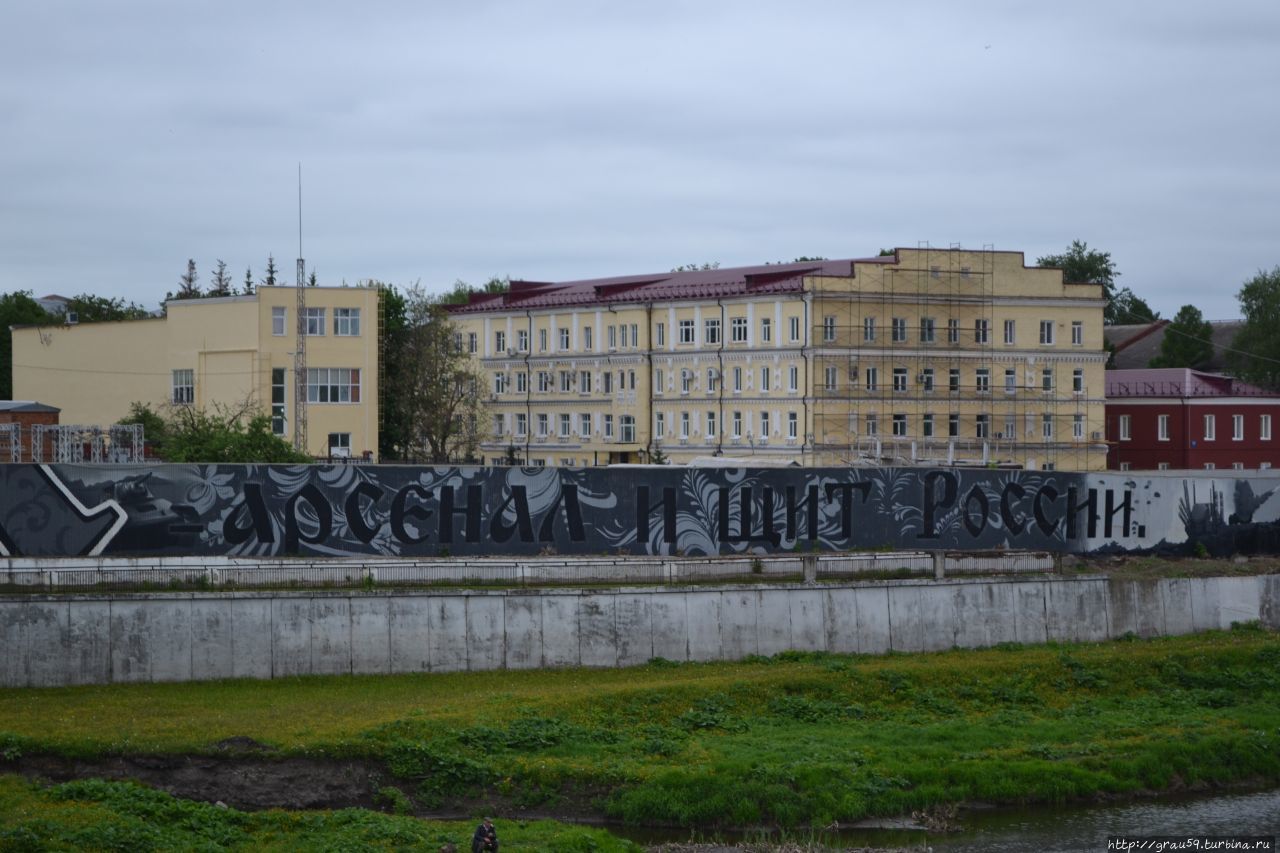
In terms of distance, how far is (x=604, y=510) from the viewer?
53281mm

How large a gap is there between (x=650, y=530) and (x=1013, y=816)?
1931cm

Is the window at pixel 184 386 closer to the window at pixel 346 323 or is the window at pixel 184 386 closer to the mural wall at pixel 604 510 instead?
the window at pixel 346 323

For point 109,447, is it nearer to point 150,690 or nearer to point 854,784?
point 150,690

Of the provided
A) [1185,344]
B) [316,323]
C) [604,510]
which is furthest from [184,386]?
[1185,344]

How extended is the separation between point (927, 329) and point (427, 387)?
93.4 feet

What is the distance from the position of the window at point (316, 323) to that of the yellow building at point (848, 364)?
2183 cm

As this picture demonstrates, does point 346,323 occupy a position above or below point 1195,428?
above

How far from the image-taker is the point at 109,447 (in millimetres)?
70812

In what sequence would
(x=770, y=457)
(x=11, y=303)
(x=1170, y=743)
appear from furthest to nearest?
(x=11, y=303) → (x=770, y=457) → (x=1170, y=743)

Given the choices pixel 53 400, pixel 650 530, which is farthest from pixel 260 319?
pixel 650 530

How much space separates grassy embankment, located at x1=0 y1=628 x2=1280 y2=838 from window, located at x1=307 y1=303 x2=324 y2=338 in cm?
4009

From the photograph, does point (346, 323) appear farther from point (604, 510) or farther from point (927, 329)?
point (604, 510)

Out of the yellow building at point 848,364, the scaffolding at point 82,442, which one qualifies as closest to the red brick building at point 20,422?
the scaffolding at point 82,442

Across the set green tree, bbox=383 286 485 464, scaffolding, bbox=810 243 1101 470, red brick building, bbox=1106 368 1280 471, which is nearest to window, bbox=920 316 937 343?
scaffolding, bbox=810 243 1101 470
